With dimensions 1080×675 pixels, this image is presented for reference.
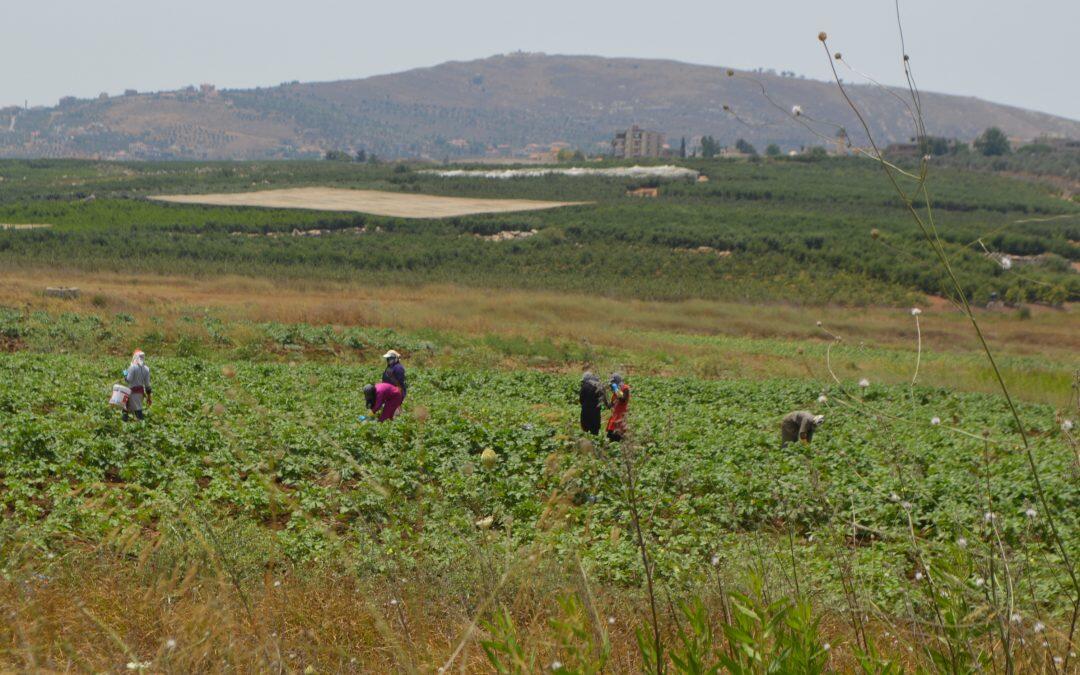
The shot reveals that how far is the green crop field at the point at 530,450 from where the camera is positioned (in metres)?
3.37

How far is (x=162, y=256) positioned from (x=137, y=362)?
50.9 m

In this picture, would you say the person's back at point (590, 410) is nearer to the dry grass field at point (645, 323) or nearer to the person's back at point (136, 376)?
the person's back at point (136, 376)

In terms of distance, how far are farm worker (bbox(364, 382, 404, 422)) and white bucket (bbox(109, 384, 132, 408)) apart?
3.52 m

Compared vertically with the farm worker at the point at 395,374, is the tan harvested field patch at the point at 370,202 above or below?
below

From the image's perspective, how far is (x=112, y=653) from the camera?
416cm

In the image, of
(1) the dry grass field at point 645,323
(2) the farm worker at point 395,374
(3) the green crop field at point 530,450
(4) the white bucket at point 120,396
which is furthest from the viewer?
(1) the dry grass field at point 645,323

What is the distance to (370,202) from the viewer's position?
4085 inches

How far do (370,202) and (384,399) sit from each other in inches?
3611

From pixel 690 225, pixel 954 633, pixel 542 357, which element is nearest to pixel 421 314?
pixel 542 357

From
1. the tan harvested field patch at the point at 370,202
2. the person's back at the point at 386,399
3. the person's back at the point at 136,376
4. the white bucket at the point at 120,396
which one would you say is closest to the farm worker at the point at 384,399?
the person's back at the point at 386,399

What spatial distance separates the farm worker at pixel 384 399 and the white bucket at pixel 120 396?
11.6 feet

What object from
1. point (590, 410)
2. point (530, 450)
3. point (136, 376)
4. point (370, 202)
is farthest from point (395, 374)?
point (370, 202)

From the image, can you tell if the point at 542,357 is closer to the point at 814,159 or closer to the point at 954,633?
the point at 954,633

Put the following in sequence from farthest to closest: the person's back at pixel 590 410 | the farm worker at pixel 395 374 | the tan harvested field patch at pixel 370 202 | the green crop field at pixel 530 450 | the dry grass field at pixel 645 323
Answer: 1. the tan harvested field patch at pixel 370 202
2. the dry grass field at pixel 645 323
3. the farm worker at pixel 395 374
4. the person's back at pixel 590 410
5. the green crop field at pixel 530 450
